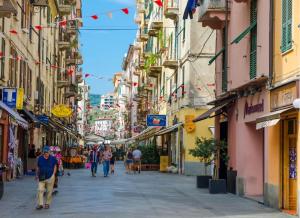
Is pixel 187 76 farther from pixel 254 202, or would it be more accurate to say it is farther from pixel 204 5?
pixel 254 202

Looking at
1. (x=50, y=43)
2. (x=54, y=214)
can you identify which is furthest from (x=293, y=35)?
(x=50, y=43)

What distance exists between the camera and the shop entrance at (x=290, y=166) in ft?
56.0

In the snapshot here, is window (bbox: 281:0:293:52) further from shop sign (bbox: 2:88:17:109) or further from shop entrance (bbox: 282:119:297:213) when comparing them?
shop sign (bbox: 2:88:17:109)

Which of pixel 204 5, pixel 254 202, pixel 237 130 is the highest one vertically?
pixel 204 5

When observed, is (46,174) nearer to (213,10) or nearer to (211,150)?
(211,150)

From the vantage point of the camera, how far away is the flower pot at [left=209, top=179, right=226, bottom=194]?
74.7ft

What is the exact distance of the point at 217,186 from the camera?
2283 centimetres

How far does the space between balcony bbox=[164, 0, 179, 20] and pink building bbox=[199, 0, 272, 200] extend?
1541cm

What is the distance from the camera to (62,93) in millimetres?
64875

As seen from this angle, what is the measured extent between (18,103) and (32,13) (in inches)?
390

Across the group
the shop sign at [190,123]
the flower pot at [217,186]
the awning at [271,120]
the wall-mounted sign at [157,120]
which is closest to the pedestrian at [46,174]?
the awning at [271,120]

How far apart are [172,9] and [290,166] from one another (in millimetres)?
25495

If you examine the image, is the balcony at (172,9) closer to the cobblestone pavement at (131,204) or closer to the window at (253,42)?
the cobblestone pavement at (131,204)

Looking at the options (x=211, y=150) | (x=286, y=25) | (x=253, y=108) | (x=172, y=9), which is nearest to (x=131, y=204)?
(x=253, y=108)
